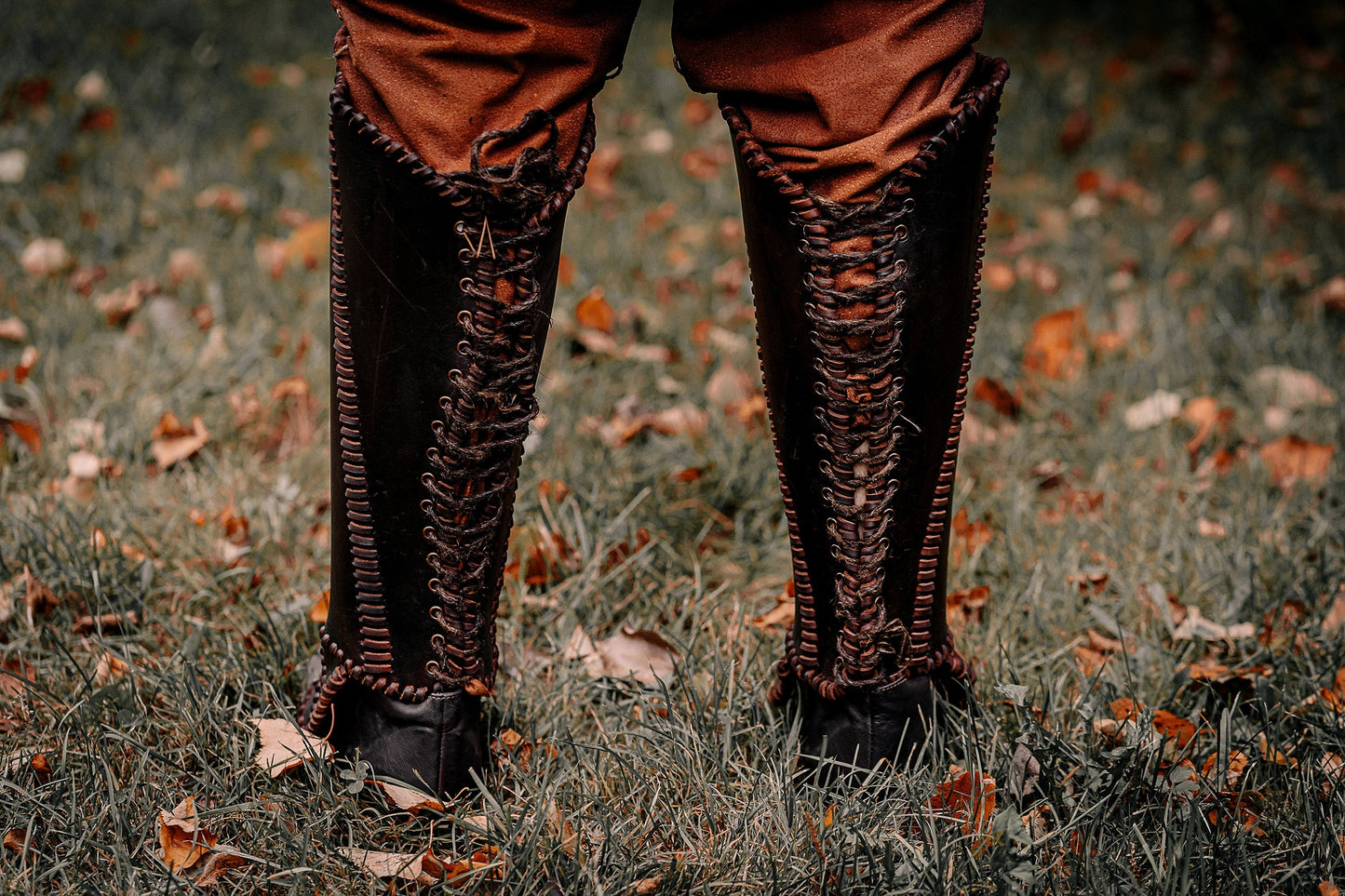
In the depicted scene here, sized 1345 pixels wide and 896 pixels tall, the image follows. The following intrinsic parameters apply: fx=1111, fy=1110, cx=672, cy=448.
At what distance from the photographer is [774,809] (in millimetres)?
1176

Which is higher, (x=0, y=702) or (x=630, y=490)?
(x=0, y=702)

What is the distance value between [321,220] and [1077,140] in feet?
7.96

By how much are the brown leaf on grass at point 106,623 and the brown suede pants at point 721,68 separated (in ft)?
2.63

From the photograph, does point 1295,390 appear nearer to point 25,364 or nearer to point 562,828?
point 562,828

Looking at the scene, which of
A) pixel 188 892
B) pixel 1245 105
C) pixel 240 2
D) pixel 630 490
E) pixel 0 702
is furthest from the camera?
pixel 240 2

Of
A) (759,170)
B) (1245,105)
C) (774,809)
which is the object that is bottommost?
(1245,105)

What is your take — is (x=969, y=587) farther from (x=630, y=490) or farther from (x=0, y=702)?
(x=0, y=702)

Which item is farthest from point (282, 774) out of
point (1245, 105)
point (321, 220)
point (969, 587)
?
point (1245, 105)

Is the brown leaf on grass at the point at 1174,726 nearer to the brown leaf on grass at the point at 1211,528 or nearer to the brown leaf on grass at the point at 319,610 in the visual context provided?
the brown leaf on grass at the point at 1211,528

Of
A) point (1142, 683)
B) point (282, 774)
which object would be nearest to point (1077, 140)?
point (1142, 683)

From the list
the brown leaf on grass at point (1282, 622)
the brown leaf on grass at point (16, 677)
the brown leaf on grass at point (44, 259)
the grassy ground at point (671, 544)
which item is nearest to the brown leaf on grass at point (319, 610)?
the grassy ground at point (671, 544)

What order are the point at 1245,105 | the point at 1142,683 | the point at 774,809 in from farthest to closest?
the point at 1245,105 → the point at 1142,683 → the point at 774,809

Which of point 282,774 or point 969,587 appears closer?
point 282,774

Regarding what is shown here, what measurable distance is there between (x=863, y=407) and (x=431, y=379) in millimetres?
434
